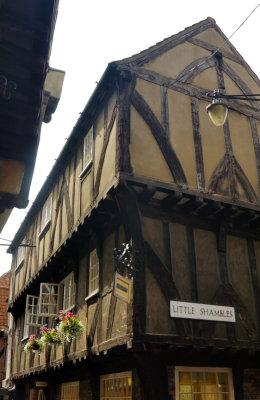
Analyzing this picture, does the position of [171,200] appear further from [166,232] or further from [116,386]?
[116,386]

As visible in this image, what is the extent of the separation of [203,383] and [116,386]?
1798mm

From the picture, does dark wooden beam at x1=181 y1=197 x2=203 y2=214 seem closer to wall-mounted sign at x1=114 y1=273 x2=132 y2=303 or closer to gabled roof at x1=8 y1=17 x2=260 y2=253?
wall-mounted sign at x1=114 y1=273 x2=132 y2=303

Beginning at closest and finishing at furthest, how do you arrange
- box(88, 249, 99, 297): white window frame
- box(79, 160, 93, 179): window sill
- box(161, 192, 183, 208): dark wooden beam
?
box(161, 192, 183, 208): dark wooden beam → box(88, 249, 99, 297): white window frame → box(79, 160, 93, 179): window sill

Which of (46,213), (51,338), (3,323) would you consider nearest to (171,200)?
(51,338)

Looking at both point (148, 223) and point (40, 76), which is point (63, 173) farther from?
point (40, 76)

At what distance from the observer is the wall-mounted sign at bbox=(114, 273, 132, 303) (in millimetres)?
7883

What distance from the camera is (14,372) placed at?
1770cm

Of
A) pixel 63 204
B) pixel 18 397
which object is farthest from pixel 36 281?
pixel 18 397

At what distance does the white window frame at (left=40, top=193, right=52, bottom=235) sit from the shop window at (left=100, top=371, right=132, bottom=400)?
6137 mm

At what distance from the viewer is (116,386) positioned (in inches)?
351

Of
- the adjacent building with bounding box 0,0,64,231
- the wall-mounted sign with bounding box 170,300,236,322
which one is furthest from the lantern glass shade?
the wall-mounted sign with bounding box 170,300,236,322

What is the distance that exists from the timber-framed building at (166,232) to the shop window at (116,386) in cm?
4

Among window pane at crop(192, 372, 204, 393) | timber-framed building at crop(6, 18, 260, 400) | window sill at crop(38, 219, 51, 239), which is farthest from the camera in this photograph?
window sill at crop(38, 219, 51, 239)

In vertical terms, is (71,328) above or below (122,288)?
below
